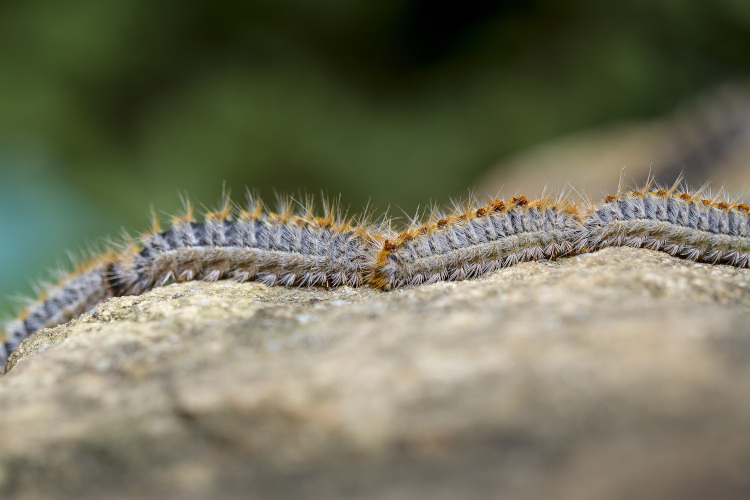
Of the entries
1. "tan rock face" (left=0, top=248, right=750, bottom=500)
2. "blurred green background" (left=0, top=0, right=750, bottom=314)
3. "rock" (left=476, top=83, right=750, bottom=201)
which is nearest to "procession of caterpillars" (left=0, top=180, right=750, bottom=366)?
"tan rock face" (left=0, top=248, right=750, bottom=500)

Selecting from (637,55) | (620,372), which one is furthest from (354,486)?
(637,55)

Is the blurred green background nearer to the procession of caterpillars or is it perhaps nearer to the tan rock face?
the procession of caterpillars

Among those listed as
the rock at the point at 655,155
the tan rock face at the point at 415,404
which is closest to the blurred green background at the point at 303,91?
the rock at the point at 655,155

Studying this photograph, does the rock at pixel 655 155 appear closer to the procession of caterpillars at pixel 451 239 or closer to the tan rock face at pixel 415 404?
the procession of caterpillars at pixel 451 239

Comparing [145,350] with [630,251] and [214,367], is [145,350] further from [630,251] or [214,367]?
[630,251]

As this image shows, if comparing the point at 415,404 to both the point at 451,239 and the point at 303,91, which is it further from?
the point at 303,91

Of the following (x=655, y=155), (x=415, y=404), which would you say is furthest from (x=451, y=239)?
(x=655, y=155)
